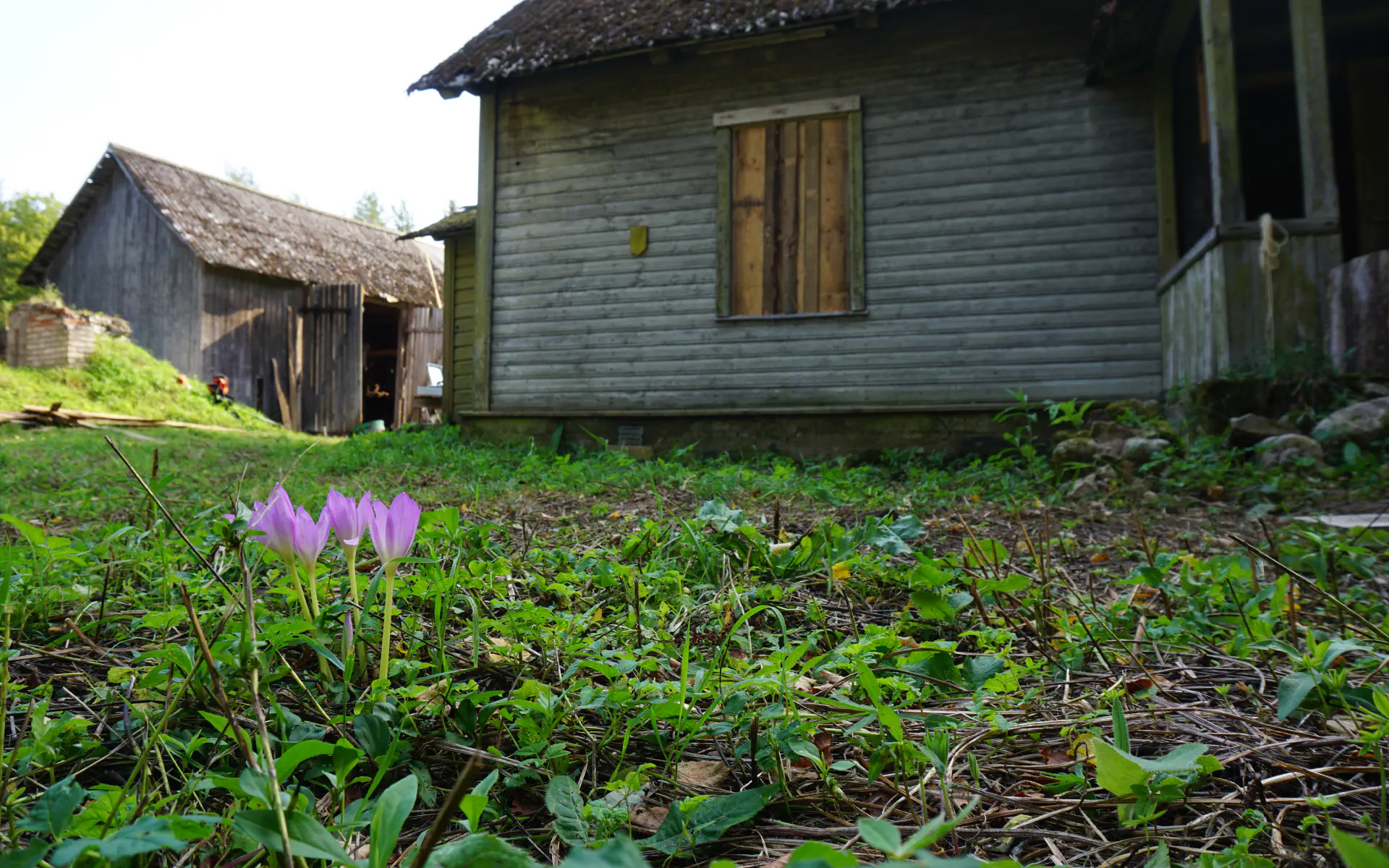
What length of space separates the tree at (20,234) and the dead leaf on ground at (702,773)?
27.9 meters

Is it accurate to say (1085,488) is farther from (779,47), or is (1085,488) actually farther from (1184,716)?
(779,47)

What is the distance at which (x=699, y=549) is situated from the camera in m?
2.14

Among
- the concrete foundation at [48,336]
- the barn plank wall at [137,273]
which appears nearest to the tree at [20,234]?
the barn plank wall at [137,273]

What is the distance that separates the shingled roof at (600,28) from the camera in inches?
265

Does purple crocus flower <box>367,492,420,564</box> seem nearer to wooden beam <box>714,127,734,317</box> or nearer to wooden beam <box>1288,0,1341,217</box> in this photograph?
wooden beam <box>1288,0,1341,217</box>

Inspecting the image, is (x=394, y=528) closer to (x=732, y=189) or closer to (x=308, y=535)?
(x=308, y=535)

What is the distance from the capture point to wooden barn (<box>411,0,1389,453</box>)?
6.65 meters

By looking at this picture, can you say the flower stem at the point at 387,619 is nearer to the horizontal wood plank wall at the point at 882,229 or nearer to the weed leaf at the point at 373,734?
the weed leaf at the point at 373,734

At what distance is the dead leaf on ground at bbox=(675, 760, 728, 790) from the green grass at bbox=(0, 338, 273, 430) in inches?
588

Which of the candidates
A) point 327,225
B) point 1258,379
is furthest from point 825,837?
point 327,225

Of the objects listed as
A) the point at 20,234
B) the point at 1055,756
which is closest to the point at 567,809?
the point at 1055,756

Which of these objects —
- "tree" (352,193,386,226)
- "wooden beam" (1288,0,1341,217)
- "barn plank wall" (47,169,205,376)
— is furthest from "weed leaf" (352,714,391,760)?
"tree" (352,193,386,226)

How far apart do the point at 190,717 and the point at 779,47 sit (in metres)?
7.62

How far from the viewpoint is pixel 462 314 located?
431 inches
